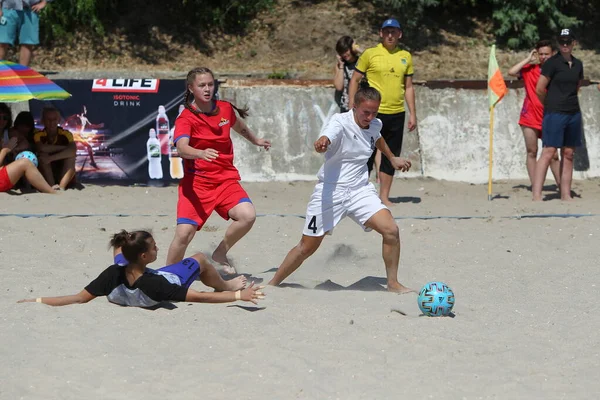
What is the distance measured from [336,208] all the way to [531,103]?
5063 mm

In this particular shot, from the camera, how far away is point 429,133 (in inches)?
476

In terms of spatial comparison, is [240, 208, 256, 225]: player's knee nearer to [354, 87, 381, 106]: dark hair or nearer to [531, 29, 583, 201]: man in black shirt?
[354, 87, 381, 106]: dark hair

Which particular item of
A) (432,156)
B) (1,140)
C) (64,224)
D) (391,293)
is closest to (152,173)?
(1,140)

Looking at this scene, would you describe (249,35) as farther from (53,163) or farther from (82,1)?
(53,163)

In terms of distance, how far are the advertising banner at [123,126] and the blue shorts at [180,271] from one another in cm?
542

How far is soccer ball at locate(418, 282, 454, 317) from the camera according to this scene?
584cm

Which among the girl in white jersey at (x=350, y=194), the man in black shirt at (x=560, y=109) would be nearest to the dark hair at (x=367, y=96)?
the girl in white jersey at (x=350, y=194)

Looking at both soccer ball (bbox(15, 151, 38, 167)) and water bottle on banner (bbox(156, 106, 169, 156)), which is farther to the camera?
water bottle on banner (bbox(156, 106, 169, 156))

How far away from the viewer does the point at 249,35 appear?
15312mm

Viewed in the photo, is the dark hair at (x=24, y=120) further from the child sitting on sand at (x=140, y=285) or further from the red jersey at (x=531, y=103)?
the red jersey at (x=531, y=103)

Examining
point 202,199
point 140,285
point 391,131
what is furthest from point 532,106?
point 140,285

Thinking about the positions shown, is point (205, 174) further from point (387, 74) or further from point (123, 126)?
point (123, 126)

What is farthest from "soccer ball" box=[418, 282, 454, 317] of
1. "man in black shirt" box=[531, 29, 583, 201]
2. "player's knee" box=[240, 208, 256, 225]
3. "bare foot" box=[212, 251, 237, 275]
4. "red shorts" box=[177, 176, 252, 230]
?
"man in black shirt" box=[531, 29, 583, 201]

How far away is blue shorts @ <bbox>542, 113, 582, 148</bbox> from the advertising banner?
423 centimetres
